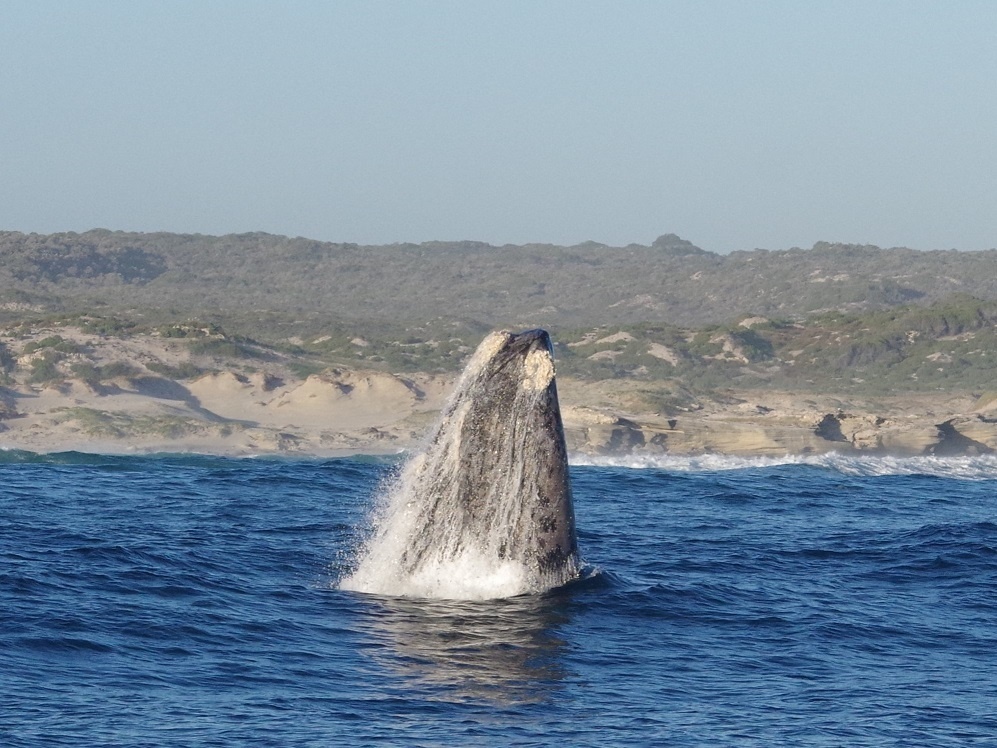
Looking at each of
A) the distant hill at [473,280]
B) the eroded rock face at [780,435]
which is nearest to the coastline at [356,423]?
the eroded rock face at [780,435]

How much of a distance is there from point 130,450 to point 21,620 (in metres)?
21.4

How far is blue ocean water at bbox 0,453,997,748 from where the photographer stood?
28.8 feet

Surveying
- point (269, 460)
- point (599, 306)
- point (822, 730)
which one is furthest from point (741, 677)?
point (599, 306)

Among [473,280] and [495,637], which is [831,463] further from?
[473,280]

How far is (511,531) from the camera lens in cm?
1206

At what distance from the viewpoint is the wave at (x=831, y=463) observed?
94.3 ft

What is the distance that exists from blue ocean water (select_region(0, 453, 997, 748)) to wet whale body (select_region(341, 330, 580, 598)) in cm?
32

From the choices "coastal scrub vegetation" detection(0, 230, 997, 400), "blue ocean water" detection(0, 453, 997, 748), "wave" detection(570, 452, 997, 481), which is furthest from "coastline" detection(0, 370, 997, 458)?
"blue ocean water" detection(0, 453, 997, 748)

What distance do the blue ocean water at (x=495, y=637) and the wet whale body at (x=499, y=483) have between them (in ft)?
1.04

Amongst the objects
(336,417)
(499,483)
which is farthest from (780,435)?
(499,483)

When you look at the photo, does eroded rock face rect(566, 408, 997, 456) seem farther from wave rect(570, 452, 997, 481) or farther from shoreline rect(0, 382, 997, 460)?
wave rect(570, 452, 997, 481)

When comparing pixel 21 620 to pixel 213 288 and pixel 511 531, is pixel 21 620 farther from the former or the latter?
pixel 213 288

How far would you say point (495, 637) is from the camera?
10969 mm

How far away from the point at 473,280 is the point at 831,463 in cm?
8085
